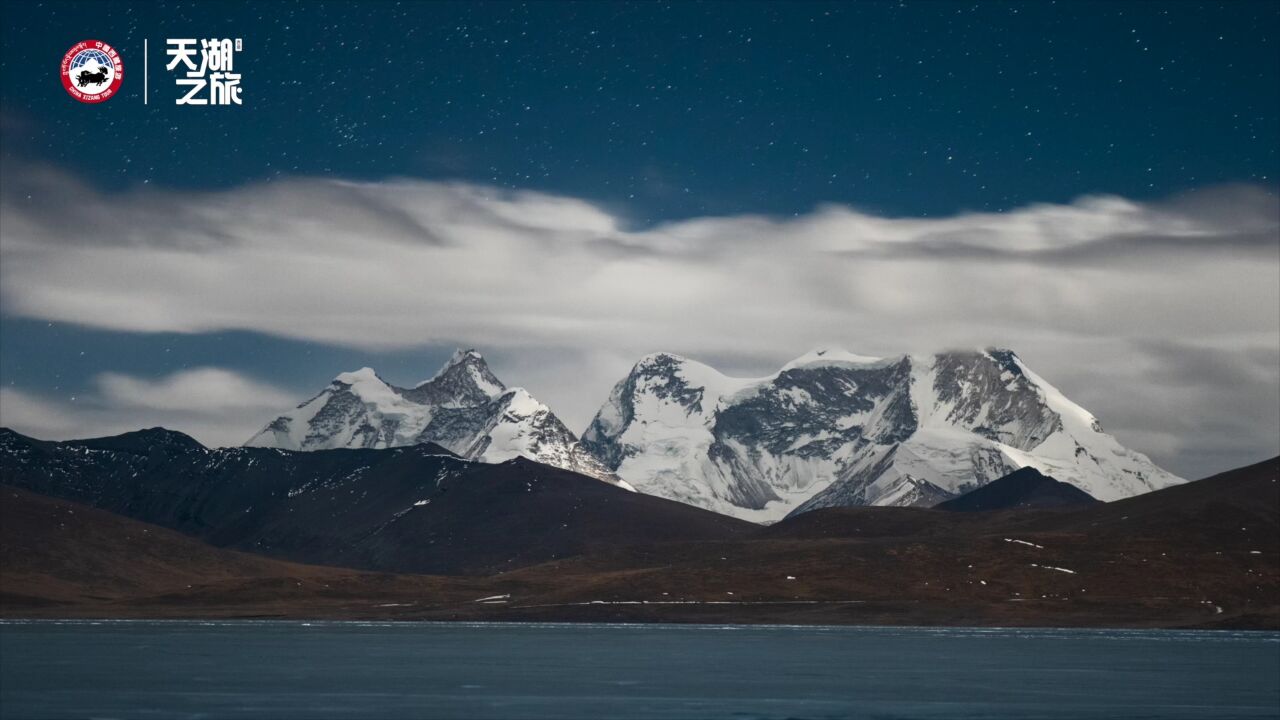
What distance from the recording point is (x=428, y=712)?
259ft

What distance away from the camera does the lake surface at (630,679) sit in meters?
80.7

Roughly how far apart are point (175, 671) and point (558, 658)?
34.9m

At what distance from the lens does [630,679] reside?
349 feet

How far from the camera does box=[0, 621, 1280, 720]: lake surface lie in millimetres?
80688

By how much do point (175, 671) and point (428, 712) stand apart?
40.9 m

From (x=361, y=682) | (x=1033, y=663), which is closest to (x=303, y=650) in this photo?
(x=361, y=682)

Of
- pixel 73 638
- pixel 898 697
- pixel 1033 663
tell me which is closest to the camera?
pixel 898 697

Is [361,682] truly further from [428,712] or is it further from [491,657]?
[491,657]

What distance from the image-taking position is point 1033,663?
130 metres

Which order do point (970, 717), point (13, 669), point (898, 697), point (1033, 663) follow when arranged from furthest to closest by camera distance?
point (1033, 663) < point (13, 669) < point (898, 697) < point (970, 717)

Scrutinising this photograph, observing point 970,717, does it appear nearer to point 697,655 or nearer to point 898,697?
point 898,697

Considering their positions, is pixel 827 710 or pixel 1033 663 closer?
pixel 827 710

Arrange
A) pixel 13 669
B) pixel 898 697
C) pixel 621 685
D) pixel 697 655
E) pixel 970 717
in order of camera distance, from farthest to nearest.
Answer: pixel 697 655 → pixel 13 669 → pixel 621 685 → pixel 898 697 → pixel 970 717

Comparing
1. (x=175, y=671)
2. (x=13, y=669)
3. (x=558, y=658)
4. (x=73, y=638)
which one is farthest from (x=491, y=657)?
(x=73, y=638)
